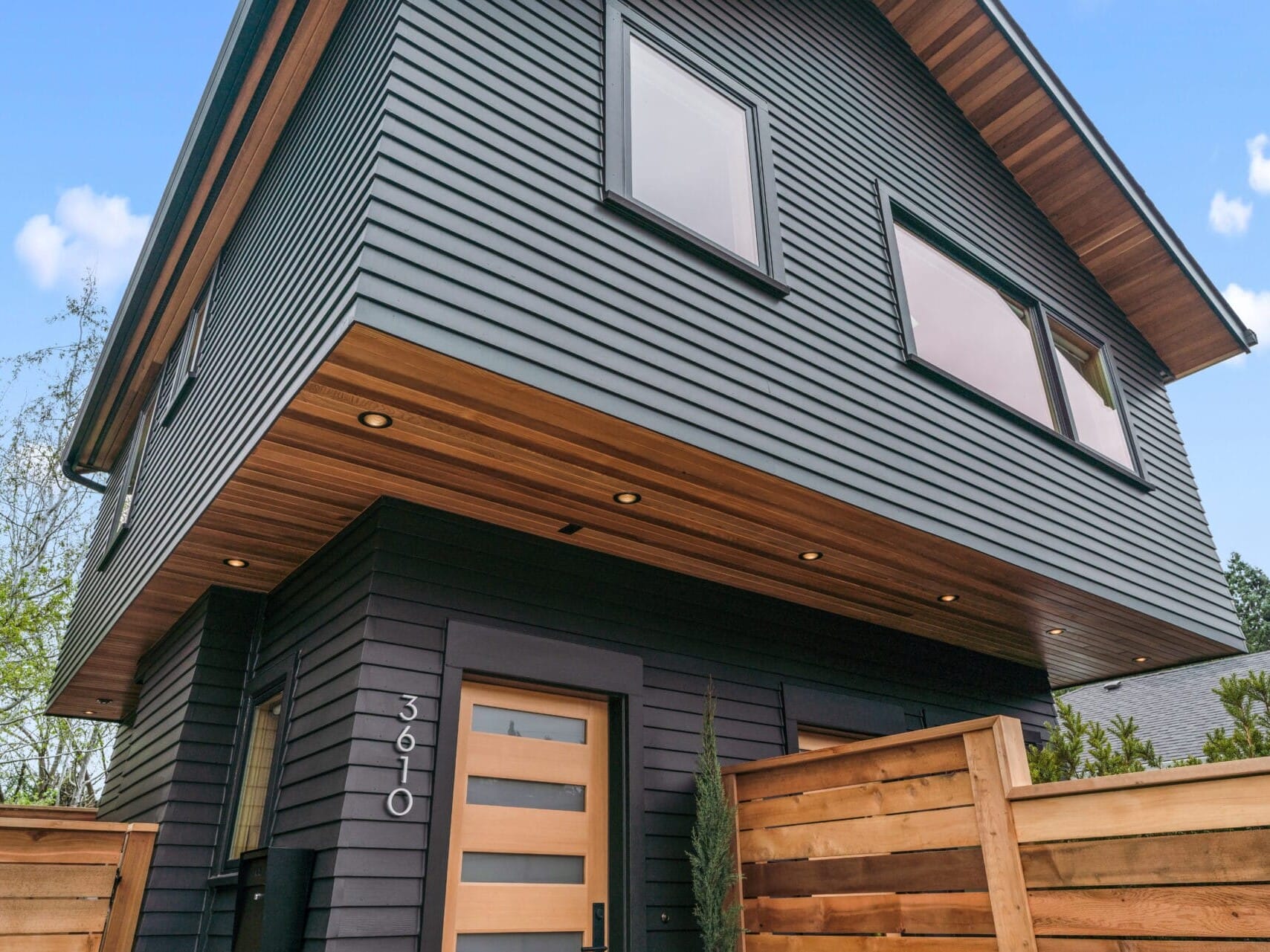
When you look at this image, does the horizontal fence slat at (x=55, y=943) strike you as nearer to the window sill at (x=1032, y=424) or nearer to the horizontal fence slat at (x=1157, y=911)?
the horizontal fence slat at (x=1157, y=911)

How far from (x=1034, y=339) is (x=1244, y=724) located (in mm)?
3325

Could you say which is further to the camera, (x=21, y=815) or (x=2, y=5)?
(x=2, y=5)

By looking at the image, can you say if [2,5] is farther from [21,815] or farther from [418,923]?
[418,923]

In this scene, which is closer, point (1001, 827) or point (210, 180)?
point (1001, 827)

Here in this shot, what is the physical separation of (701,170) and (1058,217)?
4127 millimetres

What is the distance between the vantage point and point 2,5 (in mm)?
19578

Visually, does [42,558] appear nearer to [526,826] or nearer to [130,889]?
[130,889]

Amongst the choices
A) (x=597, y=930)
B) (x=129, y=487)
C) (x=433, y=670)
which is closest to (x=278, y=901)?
(x=433, y=670)

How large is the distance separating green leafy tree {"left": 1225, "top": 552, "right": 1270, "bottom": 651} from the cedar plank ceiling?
30436 mm

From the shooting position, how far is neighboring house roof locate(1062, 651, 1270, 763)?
43.6 feet

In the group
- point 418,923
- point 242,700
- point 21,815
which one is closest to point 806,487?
point 418,923

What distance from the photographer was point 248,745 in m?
4.82

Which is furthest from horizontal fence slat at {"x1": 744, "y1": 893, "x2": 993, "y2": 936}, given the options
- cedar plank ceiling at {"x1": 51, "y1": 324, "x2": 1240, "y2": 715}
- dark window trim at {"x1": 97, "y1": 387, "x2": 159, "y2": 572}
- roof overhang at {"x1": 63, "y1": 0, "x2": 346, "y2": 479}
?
dark window trim at {"x1": 97, "y1": 387, "x2": 159, "y2": 572}

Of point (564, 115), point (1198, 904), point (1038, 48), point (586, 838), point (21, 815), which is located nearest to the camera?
point (1198, 904)
